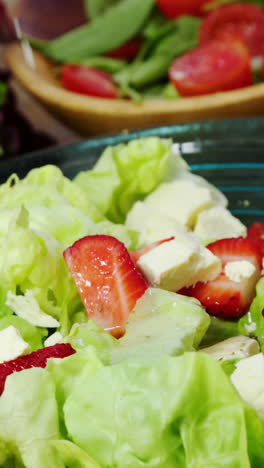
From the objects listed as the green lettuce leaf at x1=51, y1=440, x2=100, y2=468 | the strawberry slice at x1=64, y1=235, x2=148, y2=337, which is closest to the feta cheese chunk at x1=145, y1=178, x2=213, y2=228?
the strawberry slice at x1=64, y1=235, x2=148, y2=337

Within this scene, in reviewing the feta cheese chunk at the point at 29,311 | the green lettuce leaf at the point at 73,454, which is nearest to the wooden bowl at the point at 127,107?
the feta cheese chunk at the point at 29,311

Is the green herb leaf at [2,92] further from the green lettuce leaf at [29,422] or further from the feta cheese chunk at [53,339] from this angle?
the green lettuce leaf at [29,422]

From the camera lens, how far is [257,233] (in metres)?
1.05

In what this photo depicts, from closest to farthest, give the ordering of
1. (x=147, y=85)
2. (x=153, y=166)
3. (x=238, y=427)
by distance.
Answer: (x=238, y=427) < (x=153, y=166) < (x=147, y=85)

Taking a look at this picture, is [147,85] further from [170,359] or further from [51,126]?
[170,359]

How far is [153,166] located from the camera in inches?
42.9

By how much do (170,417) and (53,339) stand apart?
0.23 m

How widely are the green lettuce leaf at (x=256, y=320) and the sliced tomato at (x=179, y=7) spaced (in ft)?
4.32

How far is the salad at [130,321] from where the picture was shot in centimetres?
62

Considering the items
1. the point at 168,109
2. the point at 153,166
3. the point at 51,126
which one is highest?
the point at 153,166

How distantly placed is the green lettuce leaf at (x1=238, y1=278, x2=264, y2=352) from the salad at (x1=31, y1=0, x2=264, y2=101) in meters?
0.90

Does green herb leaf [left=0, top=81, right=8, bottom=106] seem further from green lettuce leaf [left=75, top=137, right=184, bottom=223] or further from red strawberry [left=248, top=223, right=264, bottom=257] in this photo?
red strawberry [left=248, top=223, right=264, bottom=257]

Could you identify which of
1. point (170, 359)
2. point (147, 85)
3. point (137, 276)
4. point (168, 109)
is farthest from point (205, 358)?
point (147, 85)

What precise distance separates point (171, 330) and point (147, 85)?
1.23m
